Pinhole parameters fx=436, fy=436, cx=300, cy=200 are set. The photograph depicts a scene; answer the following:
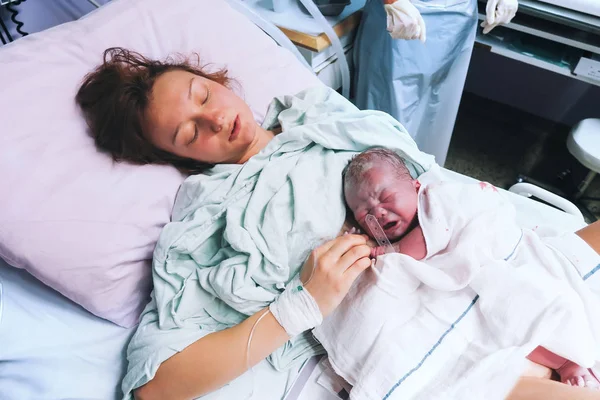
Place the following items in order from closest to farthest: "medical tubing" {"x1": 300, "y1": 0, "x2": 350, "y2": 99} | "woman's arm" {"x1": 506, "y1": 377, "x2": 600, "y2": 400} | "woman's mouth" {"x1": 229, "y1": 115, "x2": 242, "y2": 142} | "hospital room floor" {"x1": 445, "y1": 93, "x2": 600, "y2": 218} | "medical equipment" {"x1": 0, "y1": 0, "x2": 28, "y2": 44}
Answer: "woman's arm" {"x1": 506, "y1": 377, "x2": 600, "y2": 400} < "woman's mouth" {"x1": 229, "y1": 115, "x2": 242, "y2": 142} < "medical equipment" {"x1": 0, "y1": 0, "x2": 28, "y2": 44} < "medical tubing" {"x1": 300, "y1": 0, "x2": 350, "y2": 99} < "hospital room floor" {"x1": 445, "y1": 93, "x2": 600, "y2": 218}

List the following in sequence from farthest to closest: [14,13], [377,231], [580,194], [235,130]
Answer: [580,194]
[14,13]
[235,130]
[377,231]

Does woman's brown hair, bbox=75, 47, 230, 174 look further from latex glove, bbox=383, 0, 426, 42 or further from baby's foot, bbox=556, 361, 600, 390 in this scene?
baby's foot, bbox=556, 361, 600, 390

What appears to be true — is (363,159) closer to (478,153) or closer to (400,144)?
(400,144)

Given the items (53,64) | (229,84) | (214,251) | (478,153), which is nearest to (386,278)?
(214,251)

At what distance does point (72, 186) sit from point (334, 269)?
0.59m

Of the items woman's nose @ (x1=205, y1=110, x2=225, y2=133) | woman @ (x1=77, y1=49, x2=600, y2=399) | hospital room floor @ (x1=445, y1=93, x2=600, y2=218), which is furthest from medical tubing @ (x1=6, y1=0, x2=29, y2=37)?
hospital room floor @ (x1=445, y1=93, x2=600, y2=218)

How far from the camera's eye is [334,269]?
0.83 meters

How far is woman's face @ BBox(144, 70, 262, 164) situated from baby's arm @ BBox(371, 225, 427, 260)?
44cm

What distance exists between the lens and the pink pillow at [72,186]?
0.89 m

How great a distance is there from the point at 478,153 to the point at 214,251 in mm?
2034

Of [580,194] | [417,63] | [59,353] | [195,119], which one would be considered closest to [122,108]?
[195,119]

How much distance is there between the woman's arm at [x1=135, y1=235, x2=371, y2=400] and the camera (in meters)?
0.81

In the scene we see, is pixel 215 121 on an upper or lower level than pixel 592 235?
upper

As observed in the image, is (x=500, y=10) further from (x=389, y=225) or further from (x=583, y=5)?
(x=389, y=225)
